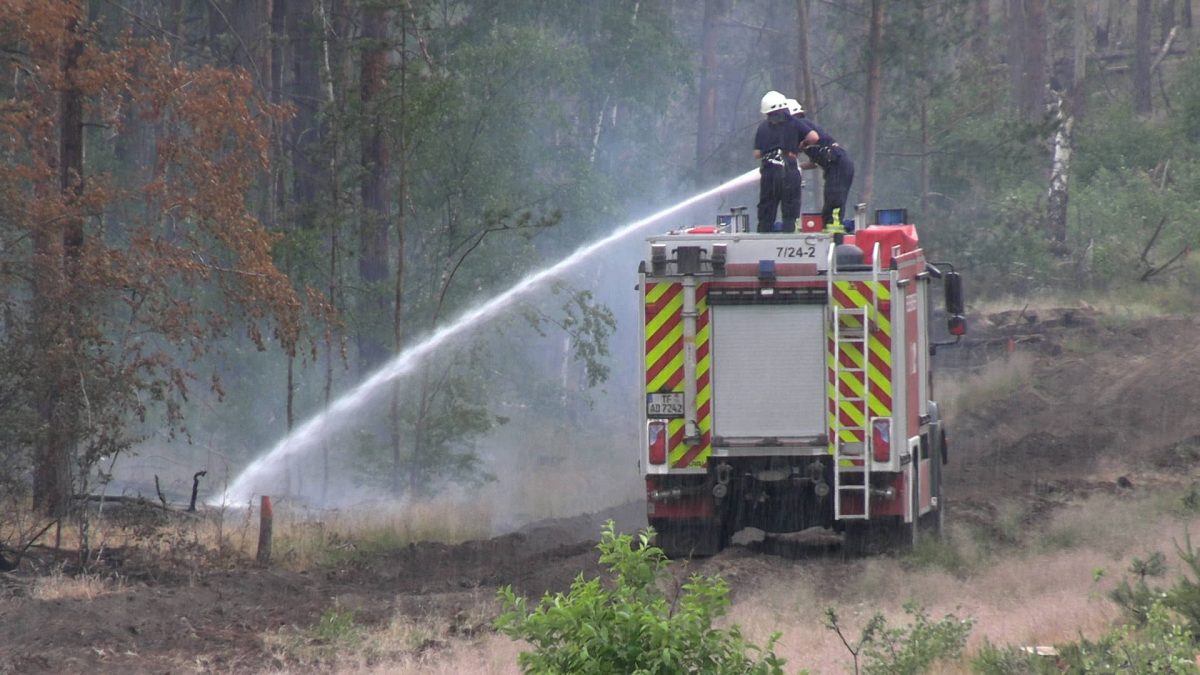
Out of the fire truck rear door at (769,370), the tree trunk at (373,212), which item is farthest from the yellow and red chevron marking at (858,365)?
the tree trunk at (373,212)

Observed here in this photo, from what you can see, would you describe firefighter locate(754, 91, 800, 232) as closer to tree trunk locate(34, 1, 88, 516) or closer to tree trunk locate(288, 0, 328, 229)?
tree trunk locate(34, 1, 88, 516)

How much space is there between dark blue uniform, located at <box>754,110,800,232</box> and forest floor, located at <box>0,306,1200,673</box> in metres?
2.69

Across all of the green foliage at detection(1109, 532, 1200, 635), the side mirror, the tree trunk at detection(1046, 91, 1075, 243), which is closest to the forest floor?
the green foliage at detection(1109, 532, 1200, 635)

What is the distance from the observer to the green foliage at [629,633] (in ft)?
18.1

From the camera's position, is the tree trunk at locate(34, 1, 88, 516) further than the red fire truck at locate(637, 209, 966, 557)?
Yes

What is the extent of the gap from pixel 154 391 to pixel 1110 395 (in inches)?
A: 513

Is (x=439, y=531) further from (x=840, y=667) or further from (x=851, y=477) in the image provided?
(x=840, y=667)

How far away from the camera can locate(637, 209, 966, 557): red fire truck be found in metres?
10.8

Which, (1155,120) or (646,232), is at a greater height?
(1155,120)

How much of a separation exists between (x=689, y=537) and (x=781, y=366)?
179 cm

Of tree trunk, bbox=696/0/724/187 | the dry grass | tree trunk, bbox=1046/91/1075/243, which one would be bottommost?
the dry grass

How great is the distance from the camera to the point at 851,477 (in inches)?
435

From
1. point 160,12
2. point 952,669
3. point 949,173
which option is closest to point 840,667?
point 952,669

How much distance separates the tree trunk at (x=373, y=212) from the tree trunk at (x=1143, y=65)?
27.7m
